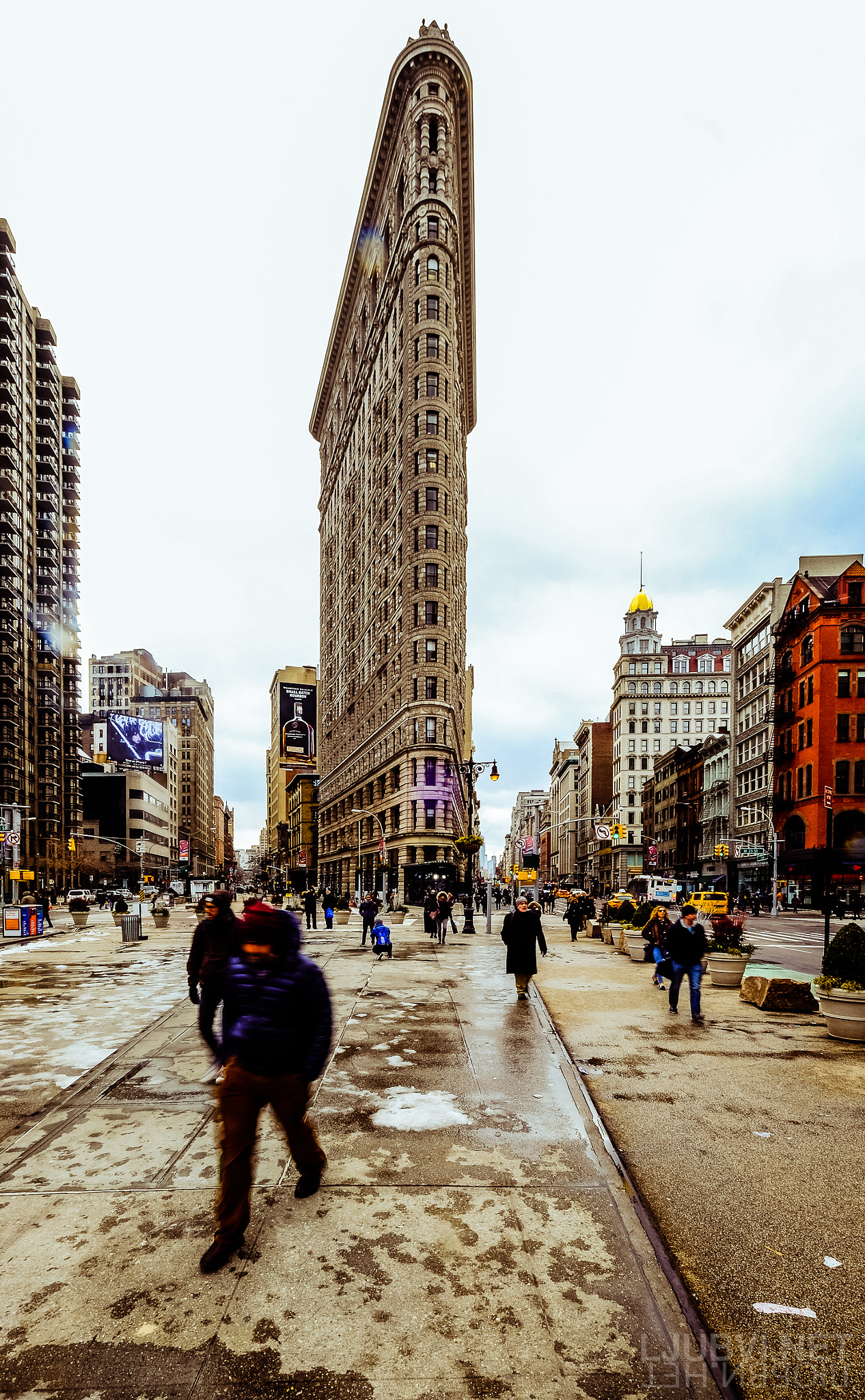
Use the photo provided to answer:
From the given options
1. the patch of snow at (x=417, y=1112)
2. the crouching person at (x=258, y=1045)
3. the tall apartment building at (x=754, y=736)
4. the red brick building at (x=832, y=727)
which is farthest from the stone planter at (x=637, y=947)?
the tall apartment building at (x=754, y=736)

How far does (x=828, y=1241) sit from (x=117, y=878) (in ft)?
437

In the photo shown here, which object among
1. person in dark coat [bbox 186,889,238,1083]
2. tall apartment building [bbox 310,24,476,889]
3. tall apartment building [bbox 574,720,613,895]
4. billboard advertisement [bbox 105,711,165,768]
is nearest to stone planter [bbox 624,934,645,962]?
person in dark coat [bbox 186,889,238,1083]

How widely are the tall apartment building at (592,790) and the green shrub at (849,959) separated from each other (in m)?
128

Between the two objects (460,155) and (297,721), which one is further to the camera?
(297,721)

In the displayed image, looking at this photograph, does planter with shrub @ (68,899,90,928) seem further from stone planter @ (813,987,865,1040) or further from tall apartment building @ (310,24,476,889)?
stone planter @ (813,987,865,1040)

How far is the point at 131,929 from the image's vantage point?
26.8m

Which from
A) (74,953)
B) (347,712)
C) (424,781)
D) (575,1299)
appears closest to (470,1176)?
(575,1299)

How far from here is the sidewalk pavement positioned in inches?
157

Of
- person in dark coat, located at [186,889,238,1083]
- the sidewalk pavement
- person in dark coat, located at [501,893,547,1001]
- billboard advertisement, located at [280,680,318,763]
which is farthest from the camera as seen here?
billboard advertisement, located at [280,680,318,763]

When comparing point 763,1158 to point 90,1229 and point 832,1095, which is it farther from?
point 90,1229

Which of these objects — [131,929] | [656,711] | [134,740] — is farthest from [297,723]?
[131,929]

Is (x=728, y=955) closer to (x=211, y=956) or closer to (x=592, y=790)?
(x=211, y=956)

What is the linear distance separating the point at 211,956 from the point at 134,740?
12051 centimetres

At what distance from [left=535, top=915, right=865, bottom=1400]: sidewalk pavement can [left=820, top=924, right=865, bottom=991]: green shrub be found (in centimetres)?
81
